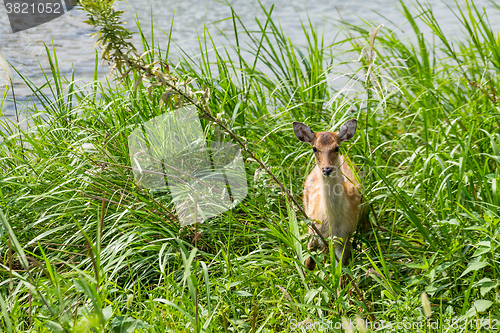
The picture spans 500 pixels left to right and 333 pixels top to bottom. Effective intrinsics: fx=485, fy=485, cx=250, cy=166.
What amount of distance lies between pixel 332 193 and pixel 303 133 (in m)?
0.46

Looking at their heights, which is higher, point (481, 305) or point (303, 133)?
point (303, 133)

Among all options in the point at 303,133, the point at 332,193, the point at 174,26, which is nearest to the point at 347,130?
the point at 303,133

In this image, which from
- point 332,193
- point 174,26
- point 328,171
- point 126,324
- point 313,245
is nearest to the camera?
point 126,324

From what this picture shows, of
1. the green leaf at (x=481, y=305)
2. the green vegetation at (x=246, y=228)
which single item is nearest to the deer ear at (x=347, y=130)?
the green vegetation at (x=246, y=228)

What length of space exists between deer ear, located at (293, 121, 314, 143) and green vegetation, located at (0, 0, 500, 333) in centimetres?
34

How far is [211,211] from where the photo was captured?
3.38 m

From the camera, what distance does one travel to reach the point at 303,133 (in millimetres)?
3328

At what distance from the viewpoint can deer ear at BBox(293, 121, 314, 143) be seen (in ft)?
10.7

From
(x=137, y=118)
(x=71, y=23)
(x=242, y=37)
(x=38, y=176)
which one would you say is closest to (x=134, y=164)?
(x=137, y=118)

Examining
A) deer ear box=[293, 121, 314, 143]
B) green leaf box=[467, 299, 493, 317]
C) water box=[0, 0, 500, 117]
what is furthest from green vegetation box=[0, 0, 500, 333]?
water box=[0, 0, 500, 117]

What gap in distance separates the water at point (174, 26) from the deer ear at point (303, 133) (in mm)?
2865

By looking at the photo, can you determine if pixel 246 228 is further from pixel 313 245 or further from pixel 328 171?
pixel 328 171

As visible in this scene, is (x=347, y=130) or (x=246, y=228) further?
(x=246, y=228)

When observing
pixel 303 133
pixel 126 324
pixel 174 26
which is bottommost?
pixel 126 324
